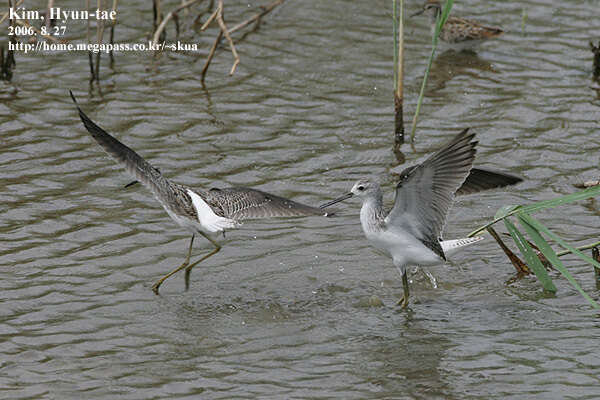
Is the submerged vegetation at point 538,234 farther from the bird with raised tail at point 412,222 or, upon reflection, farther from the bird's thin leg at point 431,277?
the bird's thin leg at point 431,277

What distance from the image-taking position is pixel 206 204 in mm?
6809

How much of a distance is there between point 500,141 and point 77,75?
4.67 metres

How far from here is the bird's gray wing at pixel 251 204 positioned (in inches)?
259

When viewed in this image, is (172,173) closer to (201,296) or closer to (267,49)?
(201,296)

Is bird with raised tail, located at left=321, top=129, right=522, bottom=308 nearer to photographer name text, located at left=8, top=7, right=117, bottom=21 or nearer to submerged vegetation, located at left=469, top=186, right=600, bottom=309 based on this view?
submerged vegetation, located at left=469, top=186, right=600, bottom=309

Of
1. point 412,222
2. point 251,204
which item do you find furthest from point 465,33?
point 251,204

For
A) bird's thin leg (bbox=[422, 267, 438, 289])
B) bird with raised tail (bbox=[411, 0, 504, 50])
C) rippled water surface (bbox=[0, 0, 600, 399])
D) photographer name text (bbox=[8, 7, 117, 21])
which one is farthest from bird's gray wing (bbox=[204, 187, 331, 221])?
bird with raised tail (bbox=[411, 0, 504, 50])

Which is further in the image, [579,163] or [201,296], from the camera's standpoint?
[579,163]

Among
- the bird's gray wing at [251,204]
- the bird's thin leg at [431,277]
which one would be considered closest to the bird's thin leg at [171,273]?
the bird's gray wing at [251,204]

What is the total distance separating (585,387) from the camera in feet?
17.6

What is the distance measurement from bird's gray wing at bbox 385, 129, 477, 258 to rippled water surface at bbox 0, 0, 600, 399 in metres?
0.54

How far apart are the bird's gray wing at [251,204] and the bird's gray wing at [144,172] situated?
0.20m

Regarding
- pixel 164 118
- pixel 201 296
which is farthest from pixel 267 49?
pixel 201 296

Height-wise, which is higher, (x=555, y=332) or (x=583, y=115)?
(x=583, y=115)
